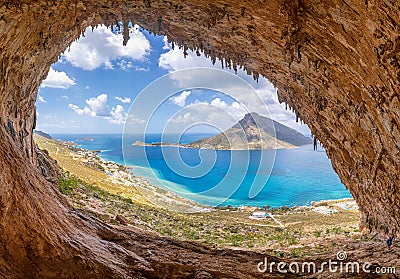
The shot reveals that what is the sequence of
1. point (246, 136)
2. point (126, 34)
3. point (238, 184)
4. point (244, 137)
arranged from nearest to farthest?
1. point (126, 34)
2. point (246, 136)
3. point (244, 137)
4. point (238, 184)

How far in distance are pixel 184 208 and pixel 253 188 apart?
36440mm

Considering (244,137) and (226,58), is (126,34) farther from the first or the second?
(244,137)

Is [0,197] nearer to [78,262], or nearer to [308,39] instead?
[78,262]

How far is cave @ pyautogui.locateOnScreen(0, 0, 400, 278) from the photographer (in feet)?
18.5

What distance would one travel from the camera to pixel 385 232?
1012 cm

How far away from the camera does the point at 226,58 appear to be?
446 inches

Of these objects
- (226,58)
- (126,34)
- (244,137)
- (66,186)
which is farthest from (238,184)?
(126,34)

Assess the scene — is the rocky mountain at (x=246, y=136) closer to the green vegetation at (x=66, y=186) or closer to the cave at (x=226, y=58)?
the green vegetation at (x=66, y=186)

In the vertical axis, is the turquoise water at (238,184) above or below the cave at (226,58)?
below

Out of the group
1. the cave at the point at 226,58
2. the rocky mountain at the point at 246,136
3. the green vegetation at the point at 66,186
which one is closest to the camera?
the cave at the point at 226,58

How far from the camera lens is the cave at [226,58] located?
563 cm

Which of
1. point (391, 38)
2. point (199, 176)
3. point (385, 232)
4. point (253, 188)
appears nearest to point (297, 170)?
point (253, 188)

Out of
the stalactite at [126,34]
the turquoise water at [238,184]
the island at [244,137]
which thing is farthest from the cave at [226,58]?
the turquoise water at [238,184]

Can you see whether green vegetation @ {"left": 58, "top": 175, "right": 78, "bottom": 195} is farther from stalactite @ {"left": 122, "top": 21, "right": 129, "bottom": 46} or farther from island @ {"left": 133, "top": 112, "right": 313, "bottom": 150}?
island @ {"left": 133, "top": 112, "right": 313, "bottom": 150}
